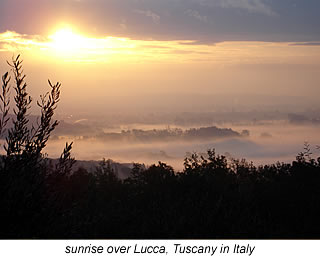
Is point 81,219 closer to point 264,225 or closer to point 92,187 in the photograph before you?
point 92,187

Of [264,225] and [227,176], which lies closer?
[264,225]

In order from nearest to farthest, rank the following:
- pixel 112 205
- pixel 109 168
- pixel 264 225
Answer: pixel 264 225 → pixel 112 205 → pixel 109 168
